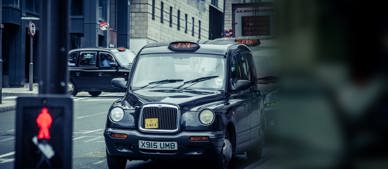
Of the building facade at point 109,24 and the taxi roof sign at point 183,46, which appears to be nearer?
the taxi roof sign at point 183,46

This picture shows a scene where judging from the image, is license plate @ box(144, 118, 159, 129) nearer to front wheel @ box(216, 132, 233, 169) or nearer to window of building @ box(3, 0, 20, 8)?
front wheel @ box(216, 132, 233, 169)

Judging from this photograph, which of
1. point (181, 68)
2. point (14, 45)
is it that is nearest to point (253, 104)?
point (181, 68)

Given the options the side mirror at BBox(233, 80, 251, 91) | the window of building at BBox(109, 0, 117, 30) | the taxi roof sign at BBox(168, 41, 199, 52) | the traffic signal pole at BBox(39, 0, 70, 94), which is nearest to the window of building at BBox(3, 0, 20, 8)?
the window of building at BBox(109, 0, 117, 30)

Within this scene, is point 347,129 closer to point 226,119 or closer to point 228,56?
point 226,119

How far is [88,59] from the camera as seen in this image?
2659 centimetres

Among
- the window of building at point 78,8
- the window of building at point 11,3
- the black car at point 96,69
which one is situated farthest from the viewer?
the window of building at point 78,8

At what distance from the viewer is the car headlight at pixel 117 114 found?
Result: 28.0 feet

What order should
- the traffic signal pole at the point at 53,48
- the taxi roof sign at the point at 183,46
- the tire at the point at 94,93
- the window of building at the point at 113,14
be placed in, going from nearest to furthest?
the traffic signal pole at the point at 53,48, the taxi roof sign at the point at 183,46, the tire at the point at 94,93, the window of building at the point at 113,14

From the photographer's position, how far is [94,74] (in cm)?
2612

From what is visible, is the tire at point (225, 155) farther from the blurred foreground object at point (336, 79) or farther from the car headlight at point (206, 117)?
the blurred foreground object at point (336, 79)

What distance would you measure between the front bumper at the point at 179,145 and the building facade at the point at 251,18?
4.96ft

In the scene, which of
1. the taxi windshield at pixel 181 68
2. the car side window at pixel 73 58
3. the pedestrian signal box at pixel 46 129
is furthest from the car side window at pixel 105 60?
the pedestrian signal box at pixel 46 129

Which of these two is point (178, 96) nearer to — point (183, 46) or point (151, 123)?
point (151, 123)

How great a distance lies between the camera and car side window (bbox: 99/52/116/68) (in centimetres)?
2630
